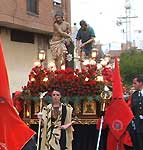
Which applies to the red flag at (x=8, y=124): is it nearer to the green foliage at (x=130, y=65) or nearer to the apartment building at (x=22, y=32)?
the apartment building at (x=22, y=32)

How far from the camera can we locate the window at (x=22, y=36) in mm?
26092

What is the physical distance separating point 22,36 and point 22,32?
210mm

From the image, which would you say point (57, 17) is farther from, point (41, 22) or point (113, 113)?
point (41, 22)

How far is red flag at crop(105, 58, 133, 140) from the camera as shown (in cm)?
1059

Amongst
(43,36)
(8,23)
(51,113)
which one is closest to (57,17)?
(51,113)

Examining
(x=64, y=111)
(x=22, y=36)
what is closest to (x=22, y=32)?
(x=22, y=36)

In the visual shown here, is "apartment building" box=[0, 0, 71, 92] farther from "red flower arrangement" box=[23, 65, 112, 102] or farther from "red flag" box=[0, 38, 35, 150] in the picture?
"red flag" box=[0, 38, 35, 150]

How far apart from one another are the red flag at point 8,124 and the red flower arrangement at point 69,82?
578 centimetres

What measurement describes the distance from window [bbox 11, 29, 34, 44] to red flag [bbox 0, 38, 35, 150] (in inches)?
810

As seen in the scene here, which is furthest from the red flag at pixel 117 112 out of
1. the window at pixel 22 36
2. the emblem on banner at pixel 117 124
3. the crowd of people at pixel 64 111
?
the window at pixel 22 36

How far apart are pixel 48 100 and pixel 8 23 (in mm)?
12792

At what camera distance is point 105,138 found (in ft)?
37.7

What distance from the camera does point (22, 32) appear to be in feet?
88.7

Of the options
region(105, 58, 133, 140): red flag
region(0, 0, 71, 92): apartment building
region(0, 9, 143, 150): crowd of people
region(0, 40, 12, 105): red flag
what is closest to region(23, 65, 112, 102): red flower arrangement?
region(0, 9, 143, 150): crowd of people
